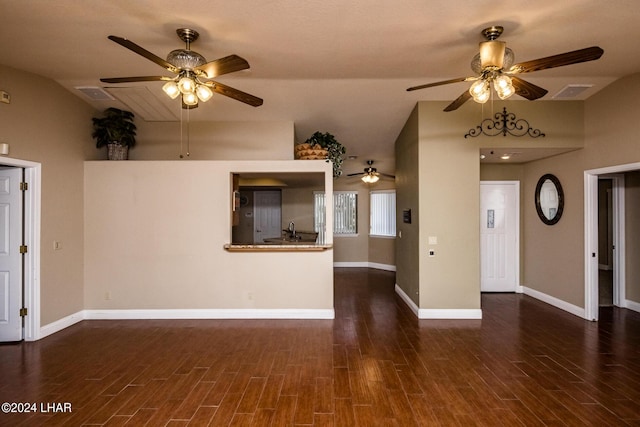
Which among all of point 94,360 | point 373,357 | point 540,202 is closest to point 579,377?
point 373,357

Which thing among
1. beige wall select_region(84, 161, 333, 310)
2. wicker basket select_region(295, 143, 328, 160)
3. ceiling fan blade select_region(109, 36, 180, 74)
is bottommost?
beige wall select_region(84, 161, 333, 310)

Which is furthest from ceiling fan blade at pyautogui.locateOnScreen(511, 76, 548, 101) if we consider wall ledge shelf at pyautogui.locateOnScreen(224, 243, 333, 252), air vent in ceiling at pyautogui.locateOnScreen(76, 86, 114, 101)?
air vent in ceiling at pyautogui.locateOnScreen(76, 86, 114, 101)

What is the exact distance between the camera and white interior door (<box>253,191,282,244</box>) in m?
8.88

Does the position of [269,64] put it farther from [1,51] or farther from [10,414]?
[10,414]

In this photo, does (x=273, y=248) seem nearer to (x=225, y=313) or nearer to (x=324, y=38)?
(x=225, y=313)

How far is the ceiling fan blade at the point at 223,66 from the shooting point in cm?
241

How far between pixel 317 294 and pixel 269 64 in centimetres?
302

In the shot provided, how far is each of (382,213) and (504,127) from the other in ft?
14.7

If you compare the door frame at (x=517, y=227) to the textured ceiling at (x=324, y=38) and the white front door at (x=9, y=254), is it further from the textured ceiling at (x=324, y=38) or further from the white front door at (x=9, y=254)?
the white front door at (x=9, y=254)

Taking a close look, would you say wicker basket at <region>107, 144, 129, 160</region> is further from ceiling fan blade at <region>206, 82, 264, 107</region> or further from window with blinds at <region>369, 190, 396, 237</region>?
window with blinds at <region>369, 190, 396, 237</region>

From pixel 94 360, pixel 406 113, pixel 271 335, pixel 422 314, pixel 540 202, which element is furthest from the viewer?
pixel 540 202

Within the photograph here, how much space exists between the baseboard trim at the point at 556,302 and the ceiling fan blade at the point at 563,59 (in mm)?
3788

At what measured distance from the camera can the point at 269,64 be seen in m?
3.45

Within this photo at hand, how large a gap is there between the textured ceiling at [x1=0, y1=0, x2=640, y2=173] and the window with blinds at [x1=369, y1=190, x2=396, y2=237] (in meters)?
4.45
